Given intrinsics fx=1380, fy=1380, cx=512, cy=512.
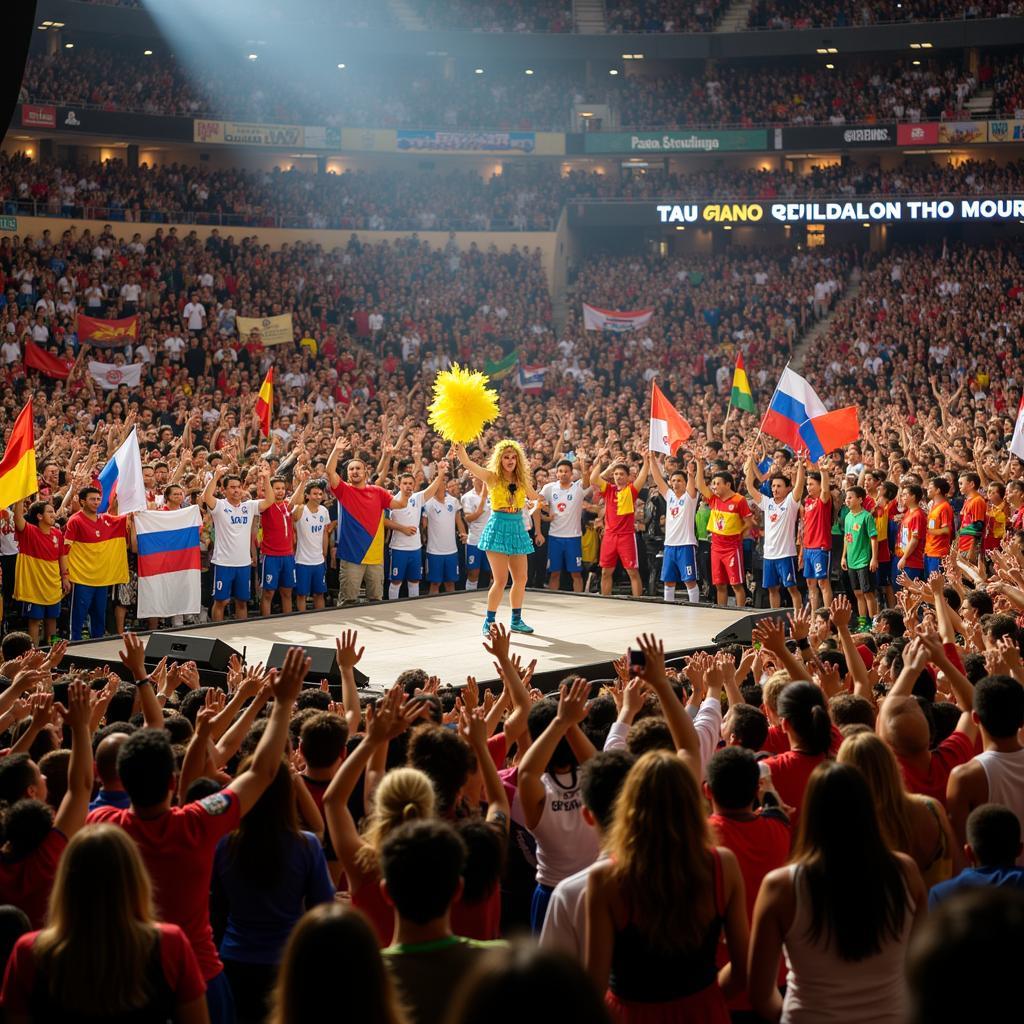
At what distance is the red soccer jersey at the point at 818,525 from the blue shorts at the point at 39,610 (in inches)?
335

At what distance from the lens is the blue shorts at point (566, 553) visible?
1783 cm

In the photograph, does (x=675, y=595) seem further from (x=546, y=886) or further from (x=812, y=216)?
(x=812, y=216)

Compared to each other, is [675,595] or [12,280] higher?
[12,280]

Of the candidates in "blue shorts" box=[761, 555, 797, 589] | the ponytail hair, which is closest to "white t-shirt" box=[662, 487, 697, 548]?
"blue shorts" box=[761, 555, 797, 589]

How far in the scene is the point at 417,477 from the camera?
56.5ft

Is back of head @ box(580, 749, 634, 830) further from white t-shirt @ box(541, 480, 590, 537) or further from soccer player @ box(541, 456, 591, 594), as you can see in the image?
white t-shirt @ box(541, 480, 590, 537)

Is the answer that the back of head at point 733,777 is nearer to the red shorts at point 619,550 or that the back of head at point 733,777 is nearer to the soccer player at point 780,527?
the soccer player at point 780,527

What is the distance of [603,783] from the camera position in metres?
4.25

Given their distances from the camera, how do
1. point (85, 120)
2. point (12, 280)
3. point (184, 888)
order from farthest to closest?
point (85, 120)
point (12, 280)
point (184, 888)

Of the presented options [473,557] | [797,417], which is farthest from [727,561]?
[473,557]

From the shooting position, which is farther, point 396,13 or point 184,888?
point 396,13

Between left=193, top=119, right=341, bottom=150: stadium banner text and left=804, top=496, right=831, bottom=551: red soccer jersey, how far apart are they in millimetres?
26837

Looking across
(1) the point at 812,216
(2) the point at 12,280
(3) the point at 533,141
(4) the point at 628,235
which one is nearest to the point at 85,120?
(2) the point at 12,280

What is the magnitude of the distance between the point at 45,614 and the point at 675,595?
792cm
